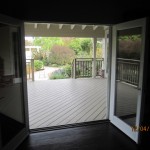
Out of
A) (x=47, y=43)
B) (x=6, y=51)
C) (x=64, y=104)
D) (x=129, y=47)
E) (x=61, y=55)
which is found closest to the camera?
(x=6, y=51)

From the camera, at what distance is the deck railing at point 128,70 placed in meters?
2.91

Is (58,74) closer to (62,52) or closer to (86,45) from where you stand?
(62,52)

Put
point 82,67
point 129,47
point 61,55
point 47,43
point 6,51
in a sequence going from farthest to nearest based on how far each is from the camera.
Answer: point 47,43, point 61,55, point 82,67, point 129,47, point 6,51

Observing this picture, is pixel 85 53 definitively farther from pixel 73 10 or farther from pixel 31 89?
pixel 73 10

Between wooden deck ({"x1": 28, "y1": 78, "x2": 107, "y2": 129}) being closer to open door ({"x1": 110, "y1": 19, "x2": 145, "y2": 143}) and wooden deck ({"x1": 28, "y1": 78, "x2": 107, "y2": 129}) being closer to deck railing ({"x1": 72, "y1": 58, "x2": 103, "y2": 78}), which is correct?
open door ({"x1": 110, "y1": 19, "x2": 145, "y2": 143})

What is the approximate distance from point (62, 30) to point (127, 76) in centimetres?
582

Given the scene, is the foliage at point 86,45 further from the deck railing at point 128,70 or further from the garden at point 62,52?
the deck railing at point 128,70

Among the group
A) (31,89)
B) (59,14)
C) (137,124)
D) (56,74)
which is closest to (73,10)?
(59,14)

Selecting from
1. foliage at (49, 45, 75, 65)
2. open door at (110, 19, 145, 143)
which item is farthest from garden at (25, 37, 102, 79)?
open door at (110, 19, 145, 143)

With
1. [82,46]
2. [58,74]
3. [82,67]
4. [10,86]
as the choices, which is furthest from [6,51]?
[82,46]

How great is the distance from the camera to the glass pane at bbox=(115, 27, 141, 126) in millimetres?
2926

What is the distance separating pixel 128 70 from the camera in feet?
10.3

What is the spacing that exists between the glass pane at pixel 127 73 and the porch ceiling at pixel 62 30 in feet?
16.6

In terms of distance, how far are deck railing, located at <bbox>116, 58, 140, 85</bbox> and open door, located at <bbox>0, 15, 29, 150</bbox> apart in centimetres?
177
